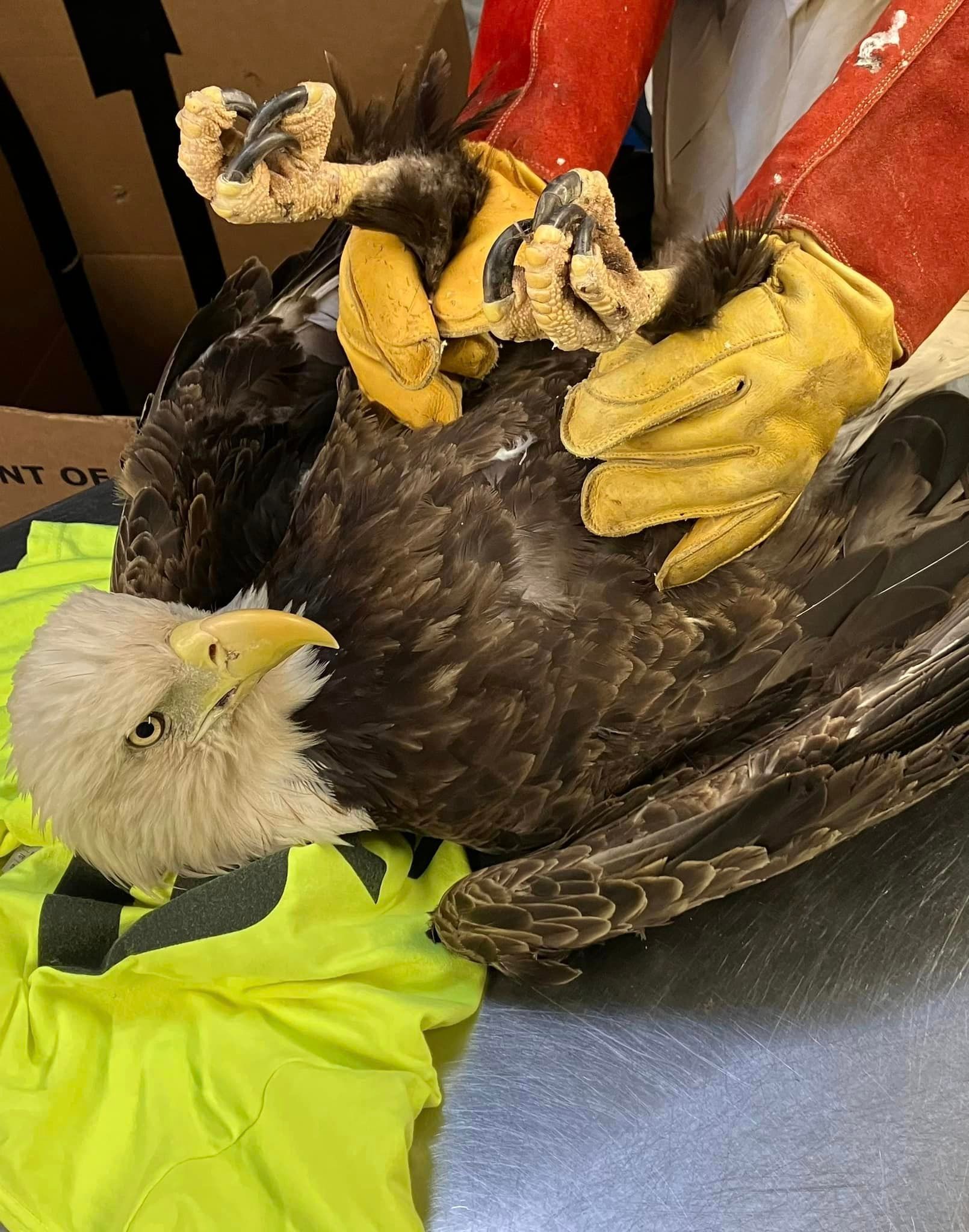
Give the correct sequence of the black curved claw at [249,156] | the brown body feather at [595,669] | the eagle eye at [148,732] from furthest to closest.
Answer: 1. the eagle eye at [148,732]
2. the brown body feather at [595,669]
3. the black curved claw at [249,156]

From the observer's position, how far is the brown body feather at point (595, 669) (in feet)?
3.32

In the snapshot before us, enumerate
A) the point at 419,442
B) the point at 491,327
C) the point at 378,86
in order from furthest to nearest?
the point at 378,86, the point at 419,442, the point at 491,327

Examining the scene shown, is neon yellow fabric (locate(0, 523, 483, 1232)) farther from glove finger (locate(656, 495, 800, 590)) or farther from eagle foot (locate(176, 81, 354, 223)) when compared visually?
eagle foot (locate(176, 81, 354, 223))

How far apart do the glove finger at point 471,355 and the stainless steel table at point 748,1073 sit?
2.42 ft

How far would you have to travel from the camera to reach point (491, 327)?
0.90 meters

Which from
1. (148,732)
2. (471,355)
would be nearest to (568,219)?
(471,355)

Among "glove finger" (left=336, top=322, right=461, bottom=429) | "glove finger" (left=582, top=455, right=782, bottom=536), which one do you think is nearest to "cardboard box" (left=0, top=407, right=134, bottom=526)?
"glove finger" (left=336, top=322, right=461, bottom=429)

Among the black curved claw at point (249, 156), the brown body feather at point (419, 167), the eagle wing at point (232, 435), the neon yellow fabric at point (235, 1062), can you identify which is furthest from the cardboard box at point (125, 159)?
the neon yellow fabric at point (235, 1062)

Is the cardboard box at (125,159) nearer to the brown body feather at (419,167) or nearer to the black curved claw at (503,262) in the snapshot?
the brown body feather at (419,167)

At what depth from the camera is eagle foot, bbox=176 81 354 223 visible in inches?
34.6

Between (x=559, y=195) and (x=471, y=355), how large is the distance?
45 cm

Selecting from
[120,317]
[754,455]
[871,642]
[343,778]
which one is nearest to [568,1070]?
[343,778]

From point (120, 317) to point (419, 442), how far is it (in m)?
1.41

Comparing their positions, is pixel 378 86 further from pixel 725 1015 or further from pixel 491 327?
pixel 725 1015
